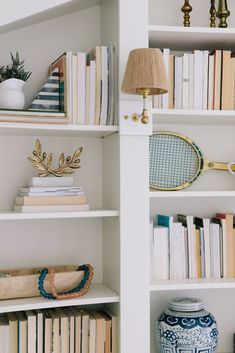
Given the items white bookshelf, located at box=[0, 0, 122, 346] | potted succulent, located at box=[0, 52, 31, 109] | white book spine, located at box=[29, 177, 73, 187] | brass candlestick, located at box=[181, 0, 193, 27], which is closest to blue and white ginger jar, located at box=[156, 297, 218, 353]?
white bookshelf, located at box=[0, 0, 122, 346]

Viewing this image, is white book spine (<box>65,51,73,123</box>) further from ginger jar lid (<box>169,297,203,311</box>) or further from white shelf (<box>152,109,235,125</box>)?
ginger jar lid (<box>169,297,203,311</box>)

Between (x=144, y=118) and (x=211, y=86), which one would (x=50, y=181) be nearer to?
(x=144, y=118)

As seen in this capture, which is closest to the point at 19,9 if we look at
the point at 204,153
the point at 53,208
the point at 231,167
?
the point at 53,208

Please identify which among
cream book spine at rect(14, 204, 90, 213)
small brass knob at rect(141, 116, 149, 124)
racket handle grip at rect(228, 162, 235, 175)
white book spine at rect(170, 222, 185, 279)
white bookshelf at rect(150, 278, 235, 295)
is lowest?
white bookshelf at rect(150, 278, 235, 295)

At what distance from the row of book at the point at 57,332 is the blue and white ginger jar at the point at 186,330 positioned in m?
Answer: 0.21

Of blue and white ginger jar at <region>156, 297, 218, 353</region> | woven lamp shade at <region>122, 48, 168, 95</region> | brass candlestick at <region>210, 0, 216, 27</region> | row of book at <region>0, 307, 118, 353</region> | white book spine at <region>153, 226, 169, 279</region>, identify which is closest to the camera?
woven lamp shade at <region>122, 48, 168, 95</region>

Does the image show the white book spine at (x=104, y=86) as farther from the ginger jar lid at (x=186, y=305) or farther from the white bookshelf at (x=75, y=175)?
the ginger jar lid at (x=186, y=305)

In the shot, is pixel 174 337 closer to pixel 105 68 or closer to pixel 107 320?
pixel 107 320

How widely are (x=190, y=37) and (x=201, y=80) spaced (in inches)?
7.4

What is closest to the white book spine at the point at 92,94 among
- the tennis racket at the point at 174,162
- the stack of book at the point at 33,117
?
the stack of book at the point at 33,117

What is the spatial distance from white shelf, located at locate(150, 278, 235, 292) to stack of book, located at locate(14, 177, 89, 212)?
43cm

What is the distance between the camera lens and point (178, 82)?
239 centimetres

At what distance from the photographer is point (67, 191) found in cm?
225

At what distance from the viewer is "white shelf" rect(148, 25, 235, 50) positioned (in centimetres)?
231
